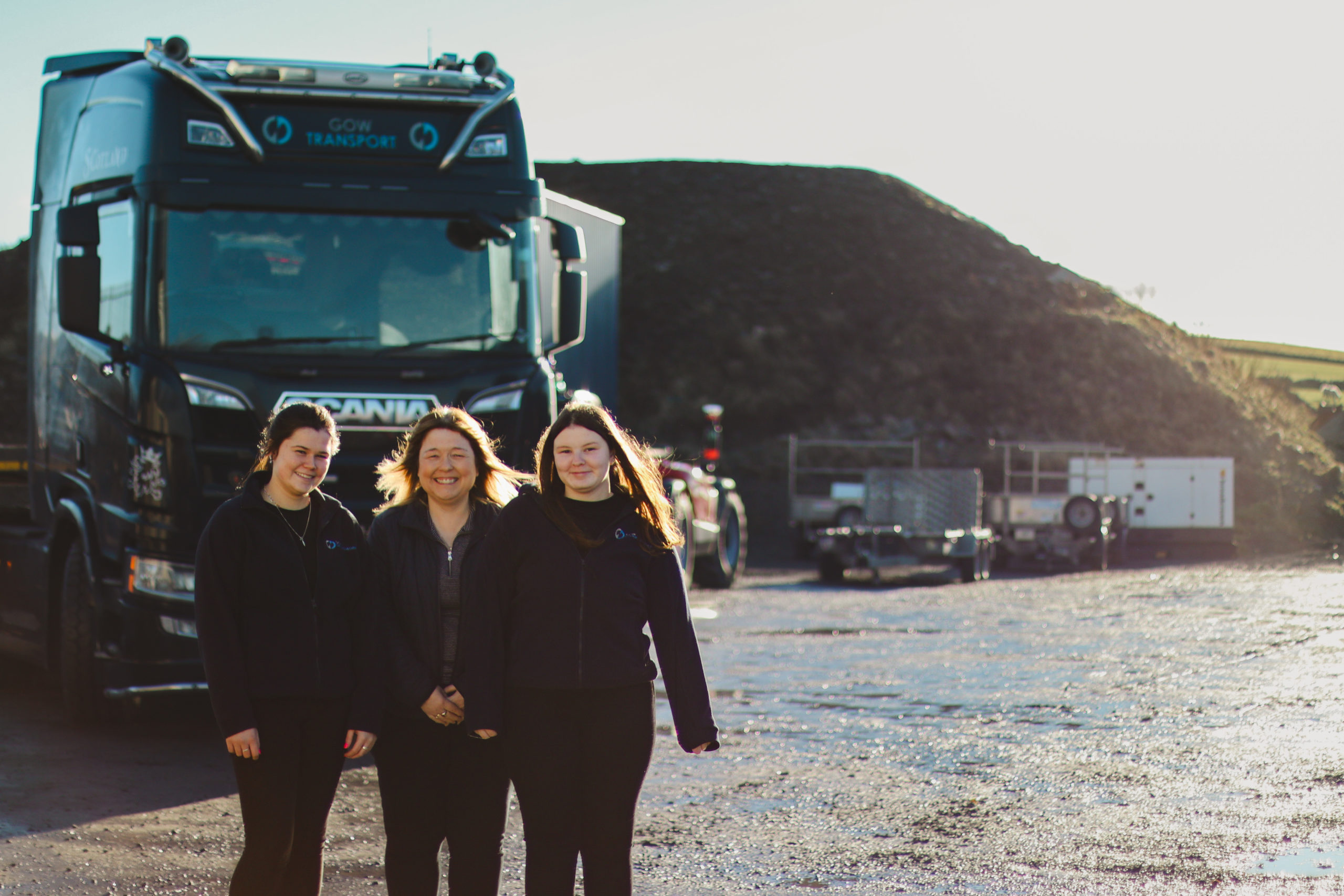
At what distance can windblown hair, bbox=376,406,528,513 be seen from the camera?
459 cm

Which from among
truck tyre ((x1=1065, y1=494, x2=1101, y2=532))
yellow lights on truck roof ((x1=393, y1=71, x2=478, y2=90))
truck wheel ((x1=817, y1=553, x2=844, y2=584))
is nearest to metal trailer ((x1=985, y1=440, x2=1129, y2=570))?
truck tyre ((x1=1065, y1=494, x2=1101, y2=532))

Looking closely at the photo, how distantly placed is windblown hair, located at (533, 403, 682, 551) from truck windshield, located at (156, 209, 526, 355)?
13.9 feet

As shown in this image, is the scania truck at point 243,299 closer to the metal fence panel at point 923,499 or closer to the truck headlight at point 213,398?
the truck headlight at point 213,398

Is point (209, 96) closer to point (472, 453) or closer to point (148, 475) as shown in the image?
point (148, 475)

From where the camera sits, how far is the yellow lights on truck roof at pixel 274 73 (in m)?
8.52

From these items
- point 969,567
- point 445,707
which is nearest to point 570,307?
point 445,707

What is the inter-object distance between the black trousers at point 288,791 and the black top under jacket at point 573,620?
1.50 feet

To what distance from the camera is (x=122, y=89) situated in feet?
28.5

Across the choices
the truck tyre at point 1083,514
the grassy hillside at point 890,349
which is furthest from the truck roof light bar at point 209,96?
the grassy hillside at point 890,349

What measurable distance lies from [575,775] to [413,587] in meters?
0.76

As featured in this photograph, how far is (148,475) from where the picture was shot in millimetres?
7969

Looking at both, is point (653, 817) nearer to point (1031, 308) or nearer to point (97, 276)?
point (97, 276)

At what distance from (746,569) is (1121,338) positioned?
39892 mm

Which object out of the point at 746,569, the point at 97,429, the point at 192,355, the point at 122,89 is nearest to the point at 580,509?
the point at 192,355
